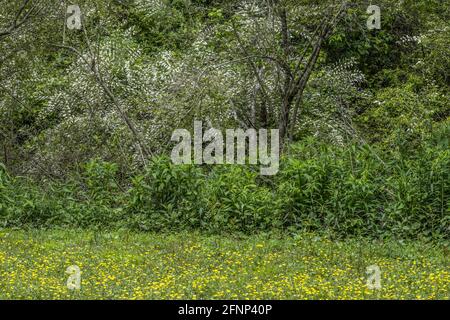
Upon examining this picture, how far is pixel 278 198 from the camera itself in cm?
1096

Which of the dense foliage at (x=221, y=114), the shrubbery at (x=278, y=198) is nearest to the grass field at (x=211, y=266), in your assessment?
the shrubbery at (x=278, y=198)

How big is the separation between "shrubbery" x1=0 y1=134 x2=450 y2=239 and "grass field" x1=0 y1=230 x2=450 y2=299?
451mm

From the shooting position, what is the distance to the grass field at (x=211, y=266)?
24.6 ft

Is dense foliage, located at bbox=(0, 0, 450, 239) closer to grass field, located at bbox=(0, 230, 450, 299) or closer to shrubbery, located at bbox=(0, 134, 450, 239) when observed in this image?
shrubbery, located at bbox=(0, 134, 450, 239)

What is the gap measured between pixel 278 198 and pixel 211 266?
8.02 ft

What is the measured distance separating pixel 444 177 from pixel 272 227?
2137 millimetres

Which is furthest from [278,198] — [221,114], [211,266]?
[221,114]

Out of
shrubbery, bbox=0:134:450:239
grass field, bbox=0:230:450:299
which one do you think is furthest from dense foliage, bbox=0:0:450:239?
grass field, bbox=0:230:450:299

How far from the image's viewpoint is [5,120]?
550 inches

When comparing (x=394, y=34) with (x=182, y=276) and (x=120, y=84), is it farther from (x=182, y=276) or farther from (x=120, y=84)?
(x=182, y=276)

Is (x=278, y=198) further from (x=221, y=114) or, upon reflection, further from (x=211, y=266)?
(x=221, y=114)

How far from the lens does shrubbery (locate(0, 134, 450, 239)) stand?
408 inches

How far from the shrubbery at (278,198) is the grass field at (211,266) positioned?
451mm

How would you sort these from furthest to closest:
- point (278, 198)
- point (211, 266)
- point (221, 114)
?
point (221, 114)
point (278, 198)
point (211, 266)
